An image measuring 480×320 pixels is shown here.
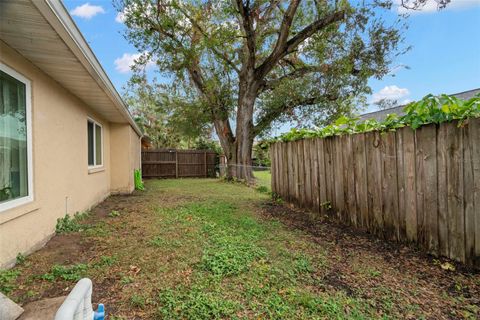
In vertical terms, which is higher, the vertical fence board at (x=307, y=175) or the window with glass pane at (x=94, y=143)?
the window with glass pane at (x=94, y=143)

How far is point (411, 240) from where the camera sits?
287cm

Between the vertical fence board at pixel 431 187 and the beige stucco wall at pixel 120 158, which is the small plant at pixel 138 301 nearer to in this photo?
the vertical fence board at pixel 431 187

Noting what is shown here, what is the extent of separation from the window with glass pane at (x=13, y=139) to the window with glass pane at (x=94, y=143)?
302cm

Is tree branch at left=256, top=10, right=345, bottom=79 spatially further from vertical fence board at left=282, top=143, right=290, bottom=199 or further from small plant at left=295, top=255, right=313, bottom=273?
small plant at left=295, top=255, right=313, bottom=273

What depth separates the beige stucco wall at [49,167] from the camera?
2648 mm

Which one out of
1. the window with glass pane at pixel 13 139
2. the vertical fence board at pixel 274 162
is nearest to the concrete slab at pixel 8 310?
the window with glass pane at pixel 13 139

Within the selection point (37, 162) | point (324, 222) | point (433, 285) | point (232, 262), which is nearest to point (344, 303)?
point (433, 285)

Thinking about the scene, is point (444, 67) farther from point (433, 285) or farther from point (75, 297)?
point (75, 297)

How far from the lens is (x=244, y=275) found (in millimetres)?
2400

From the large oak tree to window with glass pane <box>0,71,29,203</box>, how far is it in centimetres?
686

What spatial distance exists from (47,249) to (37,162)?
1.09m

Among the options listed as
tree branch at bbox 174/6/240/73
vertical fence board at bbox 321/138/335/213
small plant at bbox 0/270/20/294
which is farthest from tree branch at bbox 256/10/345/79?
small plant at bbox 0/270/20/294

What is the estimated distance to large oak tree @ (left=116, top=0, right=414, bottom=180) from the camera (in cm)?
821

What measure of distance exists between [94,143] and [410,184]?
21.5 feet
